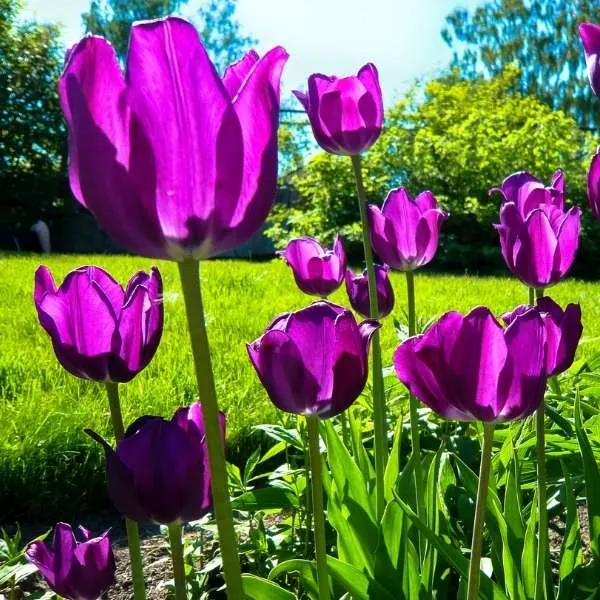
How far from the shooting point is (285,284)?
552 cm

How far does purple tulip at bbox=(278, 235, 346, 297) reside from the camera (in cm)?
146

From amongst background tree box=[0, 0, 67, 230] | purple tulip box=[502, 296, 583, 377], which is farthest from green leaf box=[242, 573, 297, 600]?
background tree box=[0, 0, 67, 230]

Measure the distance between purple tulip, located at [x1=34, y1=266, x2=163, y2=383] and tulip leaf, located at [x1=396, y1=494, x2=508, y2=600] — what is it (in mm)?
327

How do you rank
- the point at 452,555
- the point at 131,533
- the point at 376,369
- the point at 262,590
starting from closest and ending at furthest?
the point at 131,533, the point at 452,555, the point at 262,590, the point at 376,369

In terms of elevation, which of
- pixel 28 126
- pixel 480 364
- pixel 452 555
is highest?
pixel 28 126

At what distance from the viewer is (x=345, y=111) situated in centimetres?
125

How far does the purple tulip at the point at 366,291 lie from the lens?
4.58ft

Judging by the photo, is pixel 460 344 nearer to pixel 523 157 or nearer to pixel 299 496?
pixel 299 496

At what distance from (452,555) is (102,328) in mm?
487

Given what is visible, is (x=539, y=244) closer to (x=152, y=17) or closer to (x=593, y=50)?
(x=593, y=50)

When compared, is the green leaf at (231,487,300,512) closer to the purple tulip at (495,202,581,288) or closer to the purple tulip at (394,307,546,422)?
the purple tulip at (495,202,581,288)

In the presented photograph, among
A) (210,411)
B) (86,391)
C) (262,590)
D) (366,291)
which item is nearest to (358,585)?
(262,590)

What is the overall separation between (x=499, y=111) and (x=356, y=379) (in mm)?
13324

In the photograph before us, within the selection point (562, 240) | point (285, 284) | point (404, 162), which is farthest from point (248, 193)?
point (404, 162)
